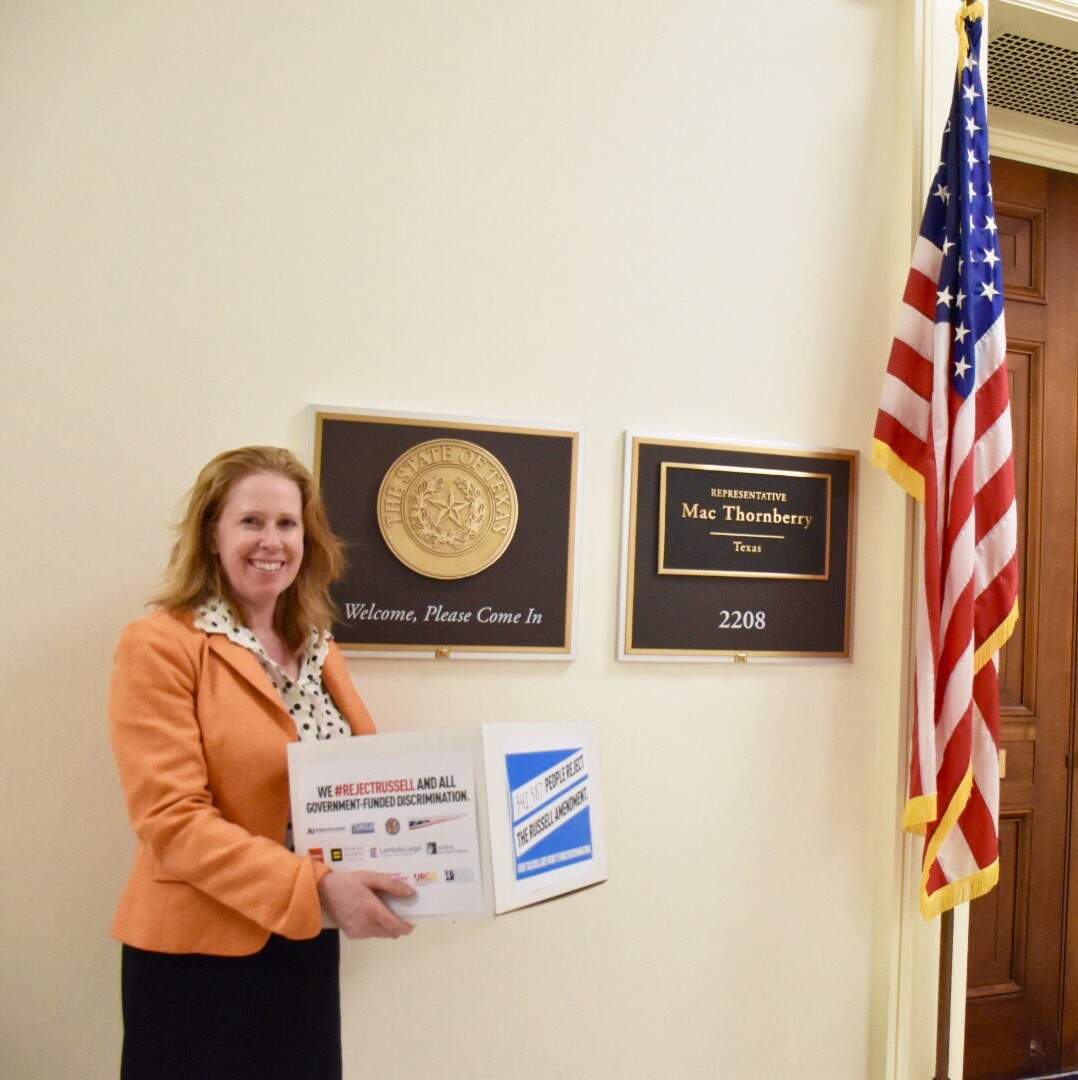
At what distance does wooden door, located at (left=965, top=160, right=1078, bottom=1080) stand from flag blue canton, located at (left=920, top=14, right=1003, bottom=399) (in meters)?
0.61

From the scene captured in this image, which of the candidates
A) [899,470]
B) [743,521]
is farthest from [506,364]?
[899,470]

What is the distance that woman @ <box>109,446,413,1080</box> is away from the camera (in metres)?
1.40

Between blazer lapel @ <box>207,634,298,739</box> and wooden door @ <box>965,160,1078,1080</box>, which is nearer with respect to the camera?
blazer lapel @ <box>207,634,298,739</box>

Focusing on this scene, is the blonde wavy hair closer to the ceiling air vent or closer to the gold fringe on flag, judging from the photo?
the gold fringe on flag

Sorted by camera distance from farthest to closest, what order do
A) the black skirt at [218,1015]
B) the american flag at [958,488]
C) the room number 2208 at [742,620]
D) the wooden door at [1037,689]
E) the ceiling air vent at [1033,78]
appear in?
the wooden door at [1037,689] < the ceiling air vent at [1033,78] < the room number 2208 at [742,620] < the american flag at [958,488] < the black skirt at [218,1015]

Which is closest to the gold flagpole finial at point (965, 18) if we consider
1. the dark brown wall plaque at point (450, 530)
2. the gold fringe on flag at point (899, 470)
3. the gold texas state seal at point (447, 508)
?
the gold fringe on flag at point (899, 470)

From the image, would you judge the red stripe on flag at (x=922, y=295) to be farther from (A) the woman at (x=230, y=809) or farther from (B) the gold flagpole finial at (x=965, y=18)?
(A) the woman at (x=230, y=809)

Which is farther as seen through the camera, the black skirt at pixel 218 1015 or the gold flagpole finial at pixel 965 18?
the gold flagpole finial at pixel 965 18

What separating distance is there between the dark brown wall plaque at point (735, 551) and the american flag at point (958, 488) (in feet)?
0.63

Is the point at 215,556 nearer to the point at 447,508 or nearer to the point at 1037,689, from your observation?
the point at 447,508

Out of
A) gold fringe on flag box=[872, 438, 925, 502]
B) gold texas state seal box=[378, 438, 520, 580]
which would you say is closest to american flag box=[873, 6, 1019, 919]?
gold fringe on flag box=[872, 438, 925, 502]

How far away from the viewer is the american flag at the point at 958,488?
207 cm

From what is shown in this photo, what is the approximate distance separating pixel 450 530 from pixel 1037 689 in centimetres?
188

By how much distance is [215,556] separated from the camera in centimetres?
162
